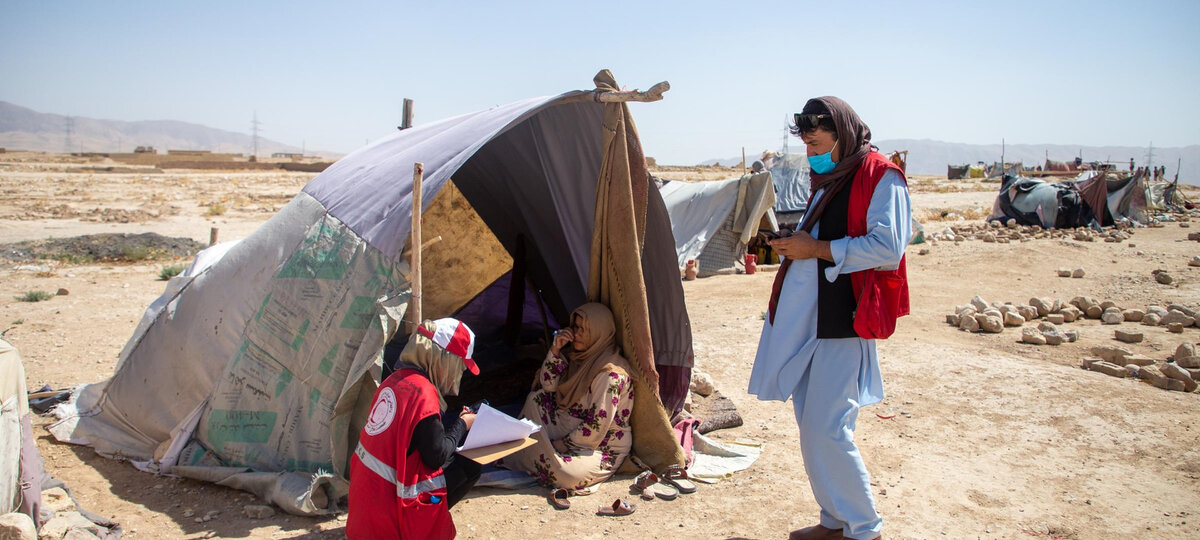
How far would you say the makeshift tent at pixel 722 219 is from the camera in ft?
39.4

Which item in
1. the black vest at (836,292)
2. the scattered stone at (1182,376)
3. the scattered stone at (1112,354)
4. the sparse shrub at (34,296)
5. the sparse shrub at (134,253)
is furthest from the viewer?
the sparse shrub at (134,253)

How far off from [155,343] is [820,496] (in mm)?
3677

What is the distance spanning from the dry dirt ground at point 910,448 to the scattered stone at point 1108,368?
17 centimetres

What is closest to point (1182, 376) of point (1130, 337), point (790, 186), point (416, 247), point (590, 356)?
point (1130, 337)

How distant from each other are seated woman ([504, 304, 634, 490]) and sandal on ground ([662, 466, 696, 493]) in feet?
0.83

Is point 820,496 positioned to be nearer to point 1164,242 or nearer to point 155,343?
point 155,343

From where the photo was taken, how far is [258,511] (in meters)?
3.51

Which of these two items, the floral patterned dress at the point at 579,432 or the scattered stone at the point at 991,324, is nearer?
the floral patterned dress at the point at 579,432

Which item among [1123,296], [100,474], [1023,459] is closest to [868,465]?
[1023,459]

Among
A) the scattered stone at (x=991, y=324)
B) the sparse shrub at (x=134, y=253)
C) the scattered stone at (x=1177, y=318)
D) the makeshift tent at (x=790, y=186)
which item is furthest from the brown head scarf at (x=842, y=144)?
the makeshift tent at (x=790, y=186)

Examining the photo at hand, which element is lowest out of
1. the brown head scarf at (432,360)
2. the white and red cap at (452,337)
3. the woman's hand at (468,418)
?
the woman's hand at (468,418)

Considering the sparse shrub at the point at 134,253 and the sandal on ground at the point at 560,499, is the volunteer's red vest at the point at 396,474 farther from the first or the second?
the sparse shrub at the point at 134,253

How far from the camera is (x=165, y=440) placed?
13.3ft

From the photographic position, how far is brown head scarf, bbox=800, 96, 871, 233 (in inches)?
110
